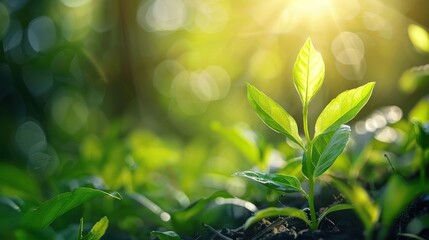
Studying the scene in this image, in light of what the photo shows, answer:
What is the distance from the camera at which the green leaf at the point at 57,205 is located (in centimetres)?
74

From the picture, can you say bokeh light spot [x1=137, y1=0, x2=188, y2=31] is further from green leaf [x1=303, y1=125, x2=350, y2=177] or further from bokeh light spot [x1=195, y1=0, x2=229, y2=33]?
green leaf [x1=303, y1=125, x2=350, y2=177]

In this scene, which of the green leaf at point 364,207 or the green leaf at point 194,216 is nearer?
the green leaf at point 364,207

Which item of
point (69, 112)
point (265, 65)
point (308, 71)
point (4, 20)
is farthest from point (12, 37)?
point (308, 71)

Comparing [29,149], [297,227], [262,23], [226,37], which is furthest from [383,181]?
[29,149]

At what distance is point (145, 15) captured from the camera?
3.00 meters

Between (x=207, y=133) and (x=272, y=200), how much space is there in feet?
6.95

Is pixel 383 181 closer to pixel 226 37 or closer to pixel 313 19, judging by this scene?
pixel 313 19

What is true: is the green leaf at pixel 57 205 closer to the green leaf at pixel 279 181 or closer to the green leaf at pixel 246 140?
the green leaf at pixel 279 181

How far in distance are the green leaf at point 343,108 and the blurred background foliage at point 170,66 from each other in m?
0.90

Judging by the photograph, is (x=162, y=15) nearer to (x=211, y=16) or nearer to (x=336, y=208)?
(x=211, y=16)

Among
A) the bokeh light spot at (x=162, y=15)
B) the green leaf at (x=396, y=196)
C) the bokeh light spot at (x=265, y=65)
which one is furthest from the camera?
the bokeh light spot at (x=162, y=15)

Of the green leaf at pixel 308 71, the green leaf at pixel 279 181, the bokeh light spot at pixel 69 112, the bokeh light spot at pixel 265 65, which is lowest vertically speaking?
the bokeh light spot at pixel 69 112

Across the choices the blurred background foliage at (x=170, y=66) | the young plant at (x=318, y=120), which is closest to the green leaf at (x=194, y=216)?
the young plant at (x=318, y=120)

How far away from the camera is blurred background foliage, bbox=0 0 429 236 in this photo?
2008mm
